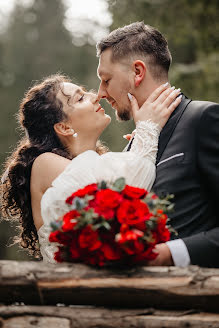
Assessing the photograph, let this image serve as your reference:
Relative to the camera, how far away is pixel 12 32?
2302 centimetres

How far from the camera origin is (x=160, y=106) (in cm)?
338

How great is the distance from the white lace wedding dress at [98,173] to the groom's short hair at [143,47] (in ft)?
3.06

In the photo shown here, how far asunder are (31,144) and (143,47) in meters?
1.19

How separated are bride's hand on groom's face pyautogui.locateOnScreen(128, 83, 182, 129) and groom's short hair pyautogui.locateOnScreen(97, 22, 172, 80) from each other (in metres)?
0.30

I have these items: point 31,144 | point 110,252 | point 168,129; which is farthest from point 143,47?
point 110,252

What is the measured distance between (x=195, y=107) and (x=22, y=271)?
1579mm

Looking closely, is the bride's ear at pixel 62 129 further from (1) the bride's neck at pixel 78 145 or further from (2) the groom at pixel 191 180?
(2) the groom at pixel 191 180

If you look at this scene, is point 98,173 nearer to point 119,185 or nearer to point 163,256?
point 119,185

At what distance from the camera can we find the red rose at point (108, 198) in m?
2.45

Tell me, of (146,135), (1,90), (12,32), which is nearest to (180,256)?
(146,135)

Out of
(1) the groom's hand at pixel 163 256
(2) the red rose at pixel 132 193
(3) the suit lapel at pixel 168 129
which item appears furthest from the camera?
(3) the suit lapel at pixel 168 129

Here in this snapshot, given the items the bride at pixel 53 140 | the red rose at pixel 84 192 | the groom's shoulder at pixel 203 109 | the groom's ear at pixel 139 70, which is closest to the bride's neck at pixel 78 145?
the bride at pixel 53 140

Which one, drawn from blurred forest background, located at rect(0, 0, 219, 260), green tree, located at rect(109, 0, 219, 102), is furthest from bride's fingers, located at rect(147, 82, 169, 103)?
blurred forest background, located at rect(0, 0, 219, 260)

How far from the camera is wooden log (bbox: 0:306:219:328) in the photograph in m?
2.41
